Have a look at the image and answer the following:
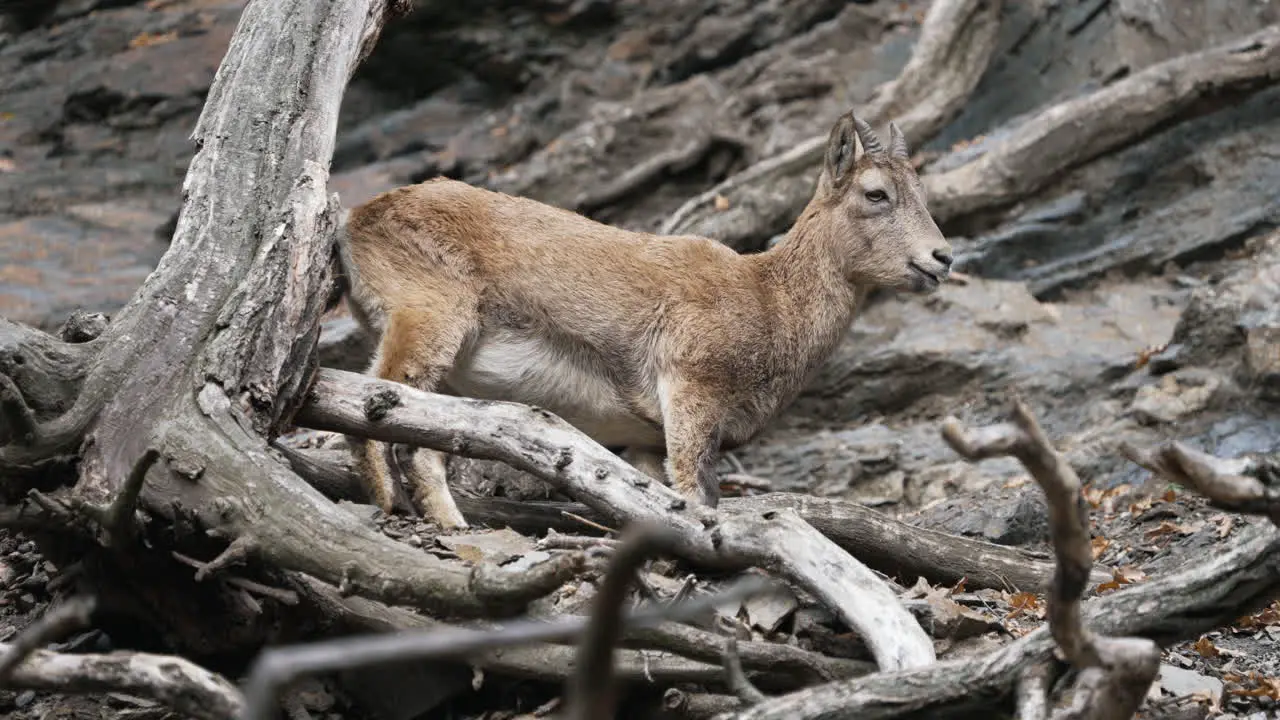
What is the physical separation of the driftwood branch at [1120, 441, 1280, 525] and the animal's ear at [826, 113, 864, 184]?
4.52 meters

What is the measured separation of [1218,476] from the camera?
14.1ft

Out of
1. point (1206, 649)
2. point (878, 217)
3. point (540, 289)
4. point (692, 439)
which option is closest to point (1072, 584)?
point (1206, 649)

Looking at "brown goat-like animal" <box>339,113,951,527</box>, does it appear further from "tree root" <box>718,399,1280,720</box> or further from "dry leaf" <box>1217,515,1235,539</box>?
"tree root" <box>718,399,1280,720</box>

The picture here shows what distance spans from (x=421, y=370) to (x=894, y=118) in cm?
701

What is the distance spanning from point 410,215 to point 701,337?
6.47 feet

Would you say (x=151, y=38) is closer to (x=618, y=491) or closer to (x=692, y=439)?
(x=692, y=439)

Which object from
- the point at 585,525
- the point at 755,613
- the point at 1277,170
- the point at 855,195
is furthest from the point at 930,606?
the point at 1277,170

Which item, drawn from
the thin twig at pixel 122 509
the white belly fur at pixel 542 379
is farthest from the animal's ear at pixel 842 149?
the thin twig at pixel 122 509

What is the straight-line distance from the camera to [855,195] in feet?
28.1

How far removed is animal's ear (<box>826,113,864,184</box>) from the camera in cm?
850

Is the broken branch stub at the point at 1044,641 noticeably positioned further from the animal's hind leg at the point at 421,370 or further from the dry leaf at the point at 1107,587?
the animal's hind leg at the point at 421,370

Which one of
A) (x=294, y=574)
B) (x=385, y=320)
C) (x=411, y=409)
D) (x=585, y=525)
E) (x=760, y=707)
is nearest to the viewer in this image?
(x=760, y=707)

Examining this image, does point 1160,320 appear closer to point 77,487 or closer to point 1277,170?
point 1277,170

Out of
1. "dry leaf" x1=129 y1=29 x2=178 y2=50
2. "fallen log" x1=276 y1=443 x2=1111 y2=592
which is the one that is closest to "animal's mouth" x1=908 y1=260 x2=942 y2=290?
"fallen log" x1=276 y1=443 x2=1111 y2=592
